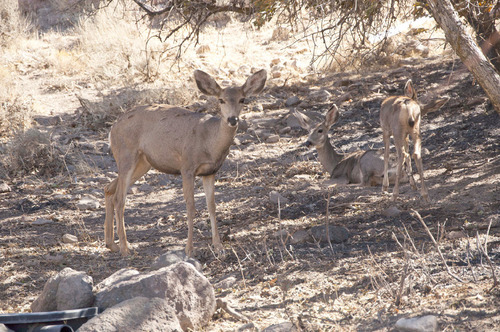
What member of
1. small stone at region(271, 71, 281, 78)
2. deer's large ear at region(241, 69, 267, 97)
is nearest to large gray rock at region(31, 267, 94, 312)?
deer's large ear at region(241, 69, 267, 97)

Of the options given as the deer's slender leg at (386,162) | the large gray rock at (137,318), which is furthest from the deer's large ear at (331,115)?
the large gray rock at (137,318)

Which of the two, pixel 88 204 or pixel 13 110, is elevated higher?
pixel 13 110

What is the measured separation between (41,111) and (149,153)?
721cm

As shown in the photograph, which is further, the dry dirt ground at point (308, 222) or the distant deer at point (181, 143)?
the distant deer at point (181, 143)

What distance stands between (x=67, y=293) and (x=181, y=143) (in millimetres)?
2941

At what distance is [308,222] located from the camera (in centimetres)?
793

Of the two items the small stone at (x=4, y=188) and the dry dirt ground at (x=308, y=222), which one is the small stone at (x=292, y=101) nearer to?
the dry dirt ground at (x=308, y=222)

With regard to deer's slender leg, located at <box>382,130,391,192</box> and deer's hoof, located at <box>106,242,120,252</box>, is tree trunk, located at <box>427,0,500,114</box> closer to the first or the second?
deer's slender leg, located at <box>382,130,391,192</box>

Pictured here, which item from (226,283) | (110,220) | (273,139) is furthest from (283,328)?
(273,139)

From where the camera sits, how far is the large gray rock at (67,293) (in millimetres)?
4824

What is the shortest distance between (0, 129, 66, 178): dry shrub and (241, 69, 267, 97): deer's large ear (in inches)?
198

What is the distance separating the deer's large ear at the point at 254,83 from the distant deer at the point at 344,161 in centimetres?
312

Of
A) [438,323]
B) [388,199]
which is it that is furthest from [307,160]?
[438,323]

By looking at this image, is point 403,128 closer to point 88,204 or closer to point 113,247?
point 113,247
